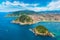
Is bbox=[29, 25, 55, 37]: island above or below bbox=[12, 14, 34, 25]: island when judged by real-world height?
below

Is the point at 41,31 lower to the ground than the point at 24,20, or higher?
lower

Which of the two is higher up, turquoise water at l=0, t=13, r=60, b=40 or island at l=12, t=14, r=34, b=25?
island at l=12, t=14, r=34, b=25

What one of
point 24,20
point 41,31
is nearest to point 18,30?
point 24,20

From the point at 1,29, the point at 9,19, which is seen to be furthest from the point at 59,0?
the point at 1,29

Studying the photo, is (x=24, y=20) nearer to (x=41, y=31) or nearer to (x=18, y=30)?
(x=18, y=30)

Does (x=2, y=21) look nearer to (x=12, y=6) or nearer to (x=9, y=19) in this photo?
(x=9, y=19)

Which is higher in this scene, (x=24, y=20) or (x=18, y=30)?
(x=24, y=20)

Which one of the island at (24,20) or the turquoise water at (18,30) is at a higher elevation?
the island at (24,20)

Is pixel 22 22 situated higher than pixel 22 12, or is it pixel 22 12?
pixel 22 12

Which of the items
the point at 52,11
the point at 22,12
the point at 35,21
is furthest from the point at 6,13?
the point at 52,11

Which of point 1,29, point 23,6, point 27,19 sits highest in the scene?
point 23,6
